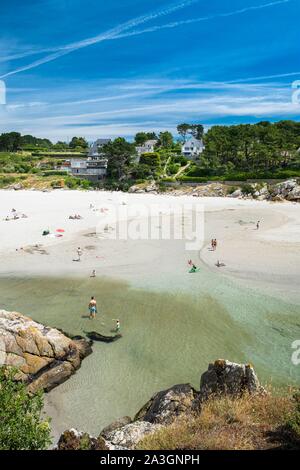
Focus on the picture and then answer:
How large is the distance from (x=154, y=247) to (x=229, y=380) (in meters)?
27.5

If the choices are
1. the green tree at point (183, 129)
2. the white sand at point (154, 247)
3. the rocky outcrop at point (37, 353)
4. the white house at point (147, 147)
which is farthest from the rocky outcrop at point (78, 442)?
the green tree at point (183, 129)

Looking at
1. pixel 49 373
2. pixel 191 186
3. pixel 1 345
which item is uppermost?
pixel 191 186

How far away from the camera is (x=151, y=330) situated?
863 inches

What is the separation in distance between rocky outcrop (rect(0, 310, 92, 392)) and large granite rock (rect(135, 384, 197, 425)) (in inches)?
190

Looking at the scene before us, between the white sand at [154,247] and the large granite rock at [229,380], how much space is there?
1635 centimetres

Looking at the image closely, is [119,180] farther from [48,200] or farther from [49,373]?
[49,373]

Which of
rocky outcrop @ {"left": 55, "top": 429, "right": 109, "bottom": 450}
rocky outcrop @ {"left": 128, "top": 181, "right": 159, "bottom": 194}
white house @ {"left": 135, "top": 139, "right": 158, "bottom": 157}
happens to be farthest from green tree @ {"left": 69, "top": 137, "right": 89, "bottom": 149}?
rocky outcrop @ {"left": 55, "top": 429, "right": 109, "bottom": 450}

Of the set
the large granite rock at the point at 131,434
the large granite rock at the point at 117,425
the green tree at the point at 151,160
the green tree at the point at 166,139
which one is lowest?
the large granite rock at the point at 117,425

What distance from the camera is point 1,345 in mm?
16984

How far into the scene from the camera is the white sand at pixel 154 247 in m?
32.7

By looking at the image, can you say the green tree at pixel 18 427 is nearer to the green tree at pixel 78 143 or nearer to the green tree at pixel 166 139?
the green tree at pixel 166 139

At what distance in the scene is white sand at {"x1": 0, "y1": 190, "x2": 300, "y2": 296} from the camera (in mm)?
32719

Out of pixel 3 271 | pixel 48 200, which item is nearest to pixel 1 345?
pixel 3 271
